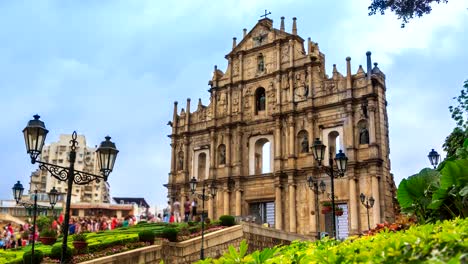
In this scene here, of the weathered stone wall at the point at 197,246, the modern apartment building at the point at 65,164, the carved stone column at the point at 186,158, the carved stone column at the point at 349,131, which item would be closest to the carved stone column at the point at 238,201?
the carved stone column at the point at 186,158

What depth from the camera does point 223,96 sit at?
126 feet

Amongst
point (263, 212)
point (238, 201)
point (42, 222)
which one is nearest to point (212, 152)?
point (238, 201)

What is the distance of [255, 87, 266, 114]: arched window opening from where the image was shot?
36.5 m

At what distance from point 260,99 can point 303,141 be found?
524 centimetres

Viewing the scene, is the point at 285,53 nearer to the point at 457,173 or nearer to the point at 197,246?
the point at 197,246

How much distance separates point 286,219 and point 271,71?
10619 mm

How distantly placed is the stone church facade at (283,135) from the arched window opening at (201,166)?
0.08 m

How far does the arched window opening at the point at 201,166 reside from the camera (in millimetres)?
37969

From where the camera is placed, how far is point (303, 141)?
3359 cm

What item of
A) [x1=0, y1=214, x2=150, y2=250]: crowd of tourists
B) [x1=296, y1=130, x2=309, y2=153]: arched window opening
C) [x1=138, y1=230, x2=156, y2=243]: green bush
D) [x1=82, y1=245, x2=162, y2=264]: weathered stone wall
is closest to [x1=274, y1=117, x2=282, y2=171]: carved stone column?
[x1=296, y1=130, x2=309, y2=153]: arched window opening

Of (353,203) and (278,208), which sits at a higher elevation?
(353,203)

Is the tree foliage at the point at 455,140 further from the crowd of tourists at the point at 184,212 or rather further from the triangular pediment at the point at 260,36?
the triangular pediment at the point at 260,36

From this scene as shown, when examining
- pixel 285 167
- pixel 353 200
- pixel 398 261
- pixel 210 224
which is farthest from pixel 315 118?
pixel 398 261

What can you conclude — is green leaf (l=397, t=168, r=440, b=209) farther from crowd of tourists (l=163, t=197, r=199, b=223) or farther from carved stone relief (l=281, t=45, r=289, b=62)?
carved stone relief (l=281, t=45, r=289, b=62)
